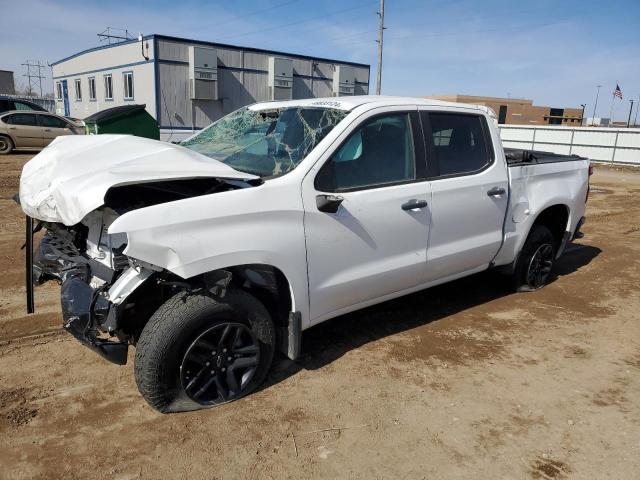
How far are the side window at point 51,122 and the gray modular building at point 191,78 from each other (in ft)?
15.5

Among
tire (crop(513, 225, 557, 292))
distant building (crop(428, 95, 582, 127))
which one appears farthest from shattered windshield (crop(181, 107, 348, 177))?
distant building (crop(428, 95, 582, 127))

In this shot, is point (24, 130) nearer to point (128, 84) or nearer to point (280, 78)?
point (128, 84)

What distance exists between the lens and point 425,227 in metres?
3.74

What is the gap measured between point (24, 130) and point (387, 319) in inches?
630

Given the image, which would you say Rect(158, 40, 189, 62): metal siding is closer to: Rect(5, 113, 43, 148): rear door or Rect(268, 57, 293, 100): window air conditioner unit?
Rect(268, 57, 293, 100): window air conditioner unit

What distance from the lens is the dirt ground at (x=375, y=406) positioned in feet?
8.55

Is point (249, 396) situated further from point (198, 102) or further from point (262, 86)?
point (262, 86)

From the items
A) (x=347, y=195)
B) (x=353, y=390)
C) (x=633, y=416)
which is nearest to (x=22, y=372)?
(x=353, y=390)

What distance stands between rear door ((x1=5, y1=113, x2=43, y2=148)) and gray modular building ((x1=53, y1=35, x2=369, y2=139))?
17.9ft

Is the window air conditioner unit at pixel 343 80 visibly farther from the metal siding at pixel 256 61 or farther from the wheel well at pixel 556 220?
the wheel well at pixel 556 220

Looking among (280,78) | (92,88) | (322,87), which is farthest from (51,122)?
(322,87)

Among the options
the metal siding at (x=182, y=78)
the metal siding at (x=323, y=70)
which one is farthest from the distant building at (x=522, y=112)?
the metal siding at (x=182, y=78)

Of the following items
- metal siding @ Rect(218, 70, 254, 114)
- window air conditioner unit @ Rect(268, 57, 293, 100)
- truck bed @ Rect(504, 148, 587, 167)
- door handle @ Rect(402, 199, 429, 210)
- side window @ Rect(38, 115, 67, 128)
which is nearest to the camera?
door handle @ Rect(402, 199, 429, 210)

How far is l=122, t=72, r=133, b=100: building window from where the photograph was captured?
81.3 ft
